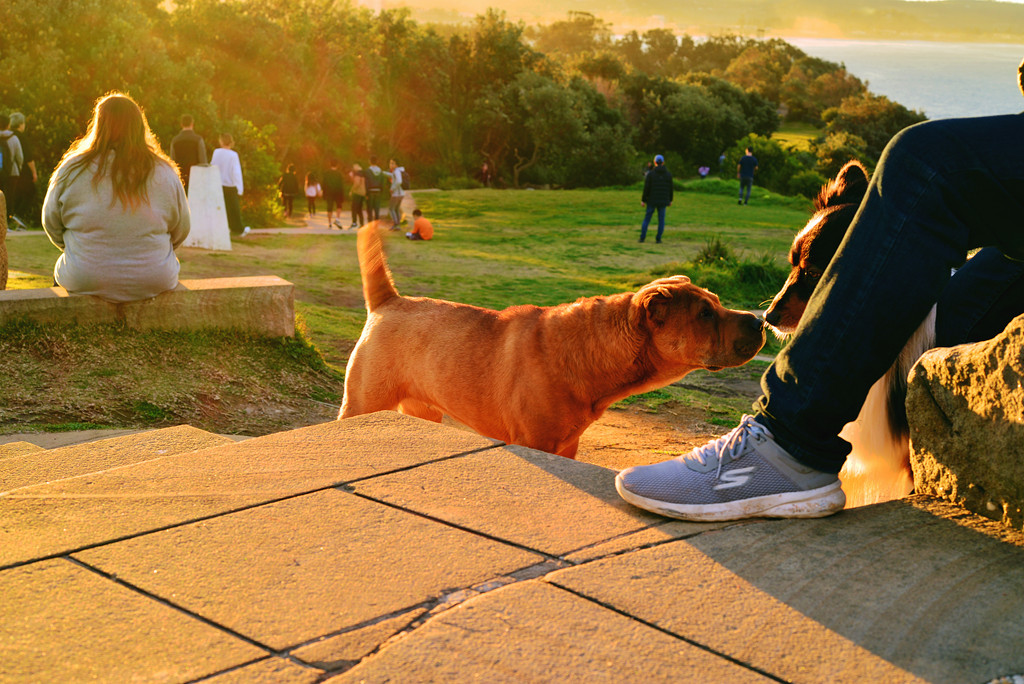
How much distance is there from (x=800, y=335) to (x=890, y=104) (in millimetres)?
70401

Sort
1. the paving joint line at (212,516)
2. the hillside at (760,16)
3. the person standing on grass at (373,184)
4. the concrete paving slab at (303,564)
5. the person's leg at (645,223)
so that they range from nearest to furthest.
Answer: the concrete paving slab at (303,564)
the paving joint line at (212,516)
the person's leg at (645,223)
the person standing on grass at (373,184)
the hillside at (760,16)

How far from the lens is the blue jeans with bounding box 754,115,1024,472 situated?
2014mm

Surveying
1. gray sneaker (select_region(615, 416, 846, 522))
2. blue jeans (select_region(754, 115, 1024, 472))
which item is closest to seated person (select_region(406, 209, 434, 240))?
gray sneaker (select_region(615, 416, 846, 522))

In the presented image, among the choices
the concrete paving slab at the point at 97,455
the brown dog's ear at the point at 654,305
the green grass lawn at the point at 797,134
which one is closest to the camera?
the concrete paving slab at the point at 97,455

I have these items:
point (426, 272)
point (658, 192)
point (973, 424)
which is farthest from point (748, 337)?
point (658, 192)

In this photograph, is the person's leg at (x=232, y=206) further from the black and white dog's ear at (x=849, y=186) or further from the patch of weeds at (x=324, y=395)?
the black and white dog's ear at (x=849, y=186)

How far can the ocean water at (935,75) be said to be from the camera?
9.48 ft

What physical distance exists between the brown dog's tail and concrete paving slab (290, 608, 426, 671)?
316cm

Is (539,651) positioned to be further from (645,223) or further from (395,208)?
(395,208)

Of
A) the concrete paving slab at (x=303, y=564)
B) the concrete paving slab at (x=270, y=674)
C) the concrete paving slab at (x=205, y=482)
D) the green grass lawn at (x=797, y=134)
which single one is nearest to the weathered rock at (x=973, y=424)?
the concrete paving slab at (x=303, y=564)

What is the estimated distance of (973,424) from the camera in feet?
7.39

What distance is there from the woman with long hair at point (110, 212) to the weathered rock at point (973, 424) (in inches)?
208

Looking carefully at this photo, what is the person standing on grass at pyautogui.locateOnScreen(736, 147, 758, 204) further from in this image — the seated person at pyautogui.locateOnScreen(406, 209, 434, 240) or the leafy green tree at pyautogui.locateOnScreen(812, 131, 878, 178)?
the seated person at pyautogui.locateOnScreen(406, 209, 434, 240)

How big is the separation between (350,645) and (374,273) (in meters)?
3.30
